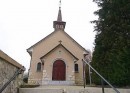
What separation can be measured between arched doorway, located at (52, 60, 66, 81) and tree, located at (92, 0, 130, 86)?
746 cm

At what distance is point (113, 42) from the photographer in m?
12.0

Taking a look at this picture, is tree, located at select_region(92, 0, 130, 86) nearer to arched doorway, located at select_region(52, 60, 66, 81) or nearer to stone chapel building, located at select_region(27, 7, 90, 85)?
stone chapel building, located at select_region(27, 7, 90, 85)

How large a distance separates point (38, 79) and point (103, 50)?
35.8 feet

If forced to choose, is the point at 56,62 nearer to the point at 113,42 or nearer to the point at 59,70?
the point at 59,70

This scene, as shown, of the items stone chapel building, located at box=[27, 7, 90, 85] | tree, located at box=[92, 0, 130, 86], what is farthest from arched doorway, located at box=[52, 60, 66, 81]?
tree, located at box=[92, 0, 130, 86]

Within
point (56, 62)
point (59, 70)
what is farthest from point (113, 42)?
point (56, 62)

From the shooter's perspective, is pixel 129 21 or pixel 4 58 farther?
pixel 129 21

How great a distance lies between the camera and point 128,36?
1147 centimetres

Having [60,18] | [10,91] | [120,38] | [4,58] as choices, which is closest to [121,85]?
[120,38]

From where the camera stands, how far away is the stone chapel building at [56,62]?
19.5 metres

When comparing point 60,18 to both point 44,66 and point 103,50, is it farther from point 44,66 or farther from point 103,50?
point 103,50

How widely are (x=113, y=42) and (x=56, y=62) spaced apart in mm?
9577

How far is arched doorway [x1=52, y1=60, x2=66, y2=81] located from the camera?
19.8 metres

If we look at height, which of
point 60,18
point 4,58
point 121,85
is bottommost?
point 121,85
